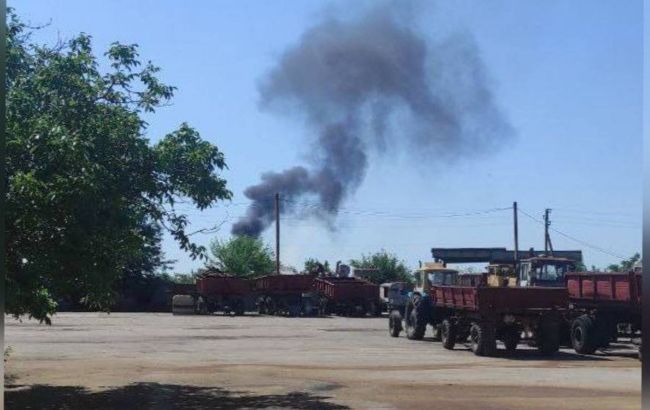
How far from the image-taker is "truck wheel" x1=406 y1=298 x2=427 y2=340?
27.9 metres

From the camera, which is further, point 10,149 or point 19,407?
point 19,407

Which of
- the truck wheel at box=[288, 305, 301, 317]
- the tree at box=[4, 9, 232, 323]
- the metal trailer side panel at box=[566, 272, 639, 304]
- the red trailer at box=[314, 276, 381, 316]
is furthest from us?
the truck wheel at box=[288, 305, 301, 317]

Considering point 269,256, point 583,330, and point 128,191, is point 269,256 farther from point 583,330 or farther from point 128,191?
point 128,191

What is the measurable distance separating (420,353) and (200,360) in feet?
19.0

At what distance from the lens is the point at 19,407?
13305 mm

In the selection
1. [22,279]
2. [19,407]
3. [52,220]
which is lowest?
[19,407]

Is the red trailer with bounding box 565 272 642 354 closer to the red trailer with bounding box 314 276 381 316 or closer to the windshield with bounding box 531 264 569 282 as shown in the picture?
the windshield with bounding box 531 264 569 282

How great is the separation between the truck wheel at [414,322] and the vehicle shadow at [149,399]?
520 inches

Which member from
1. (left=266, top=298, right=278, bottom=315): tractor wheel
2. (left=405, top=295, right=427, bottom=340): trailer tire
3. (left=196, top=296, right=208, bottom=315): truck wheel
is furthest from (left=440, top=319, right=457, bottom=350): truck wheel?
(left=196, top=296, right=208, bottom=315): truck wheel

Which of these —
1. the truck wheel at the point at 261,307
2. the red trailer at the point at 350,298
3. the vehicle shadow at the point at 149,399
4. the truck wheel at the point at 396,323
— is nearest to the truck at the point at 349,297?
the red trailer at the point at 350,298

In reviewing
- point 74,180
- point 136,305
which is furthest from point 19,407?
point 136,305

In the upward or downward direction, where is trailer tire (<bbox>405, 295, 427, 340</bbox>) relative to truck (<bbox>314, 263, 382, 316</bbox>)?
downward

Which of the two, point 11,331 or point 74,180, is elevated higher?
point 74,180

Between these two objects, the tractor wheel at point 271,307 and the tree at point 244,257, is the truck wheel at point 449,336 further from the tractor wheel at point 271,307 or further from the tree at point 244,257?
the tree at point 244,257
